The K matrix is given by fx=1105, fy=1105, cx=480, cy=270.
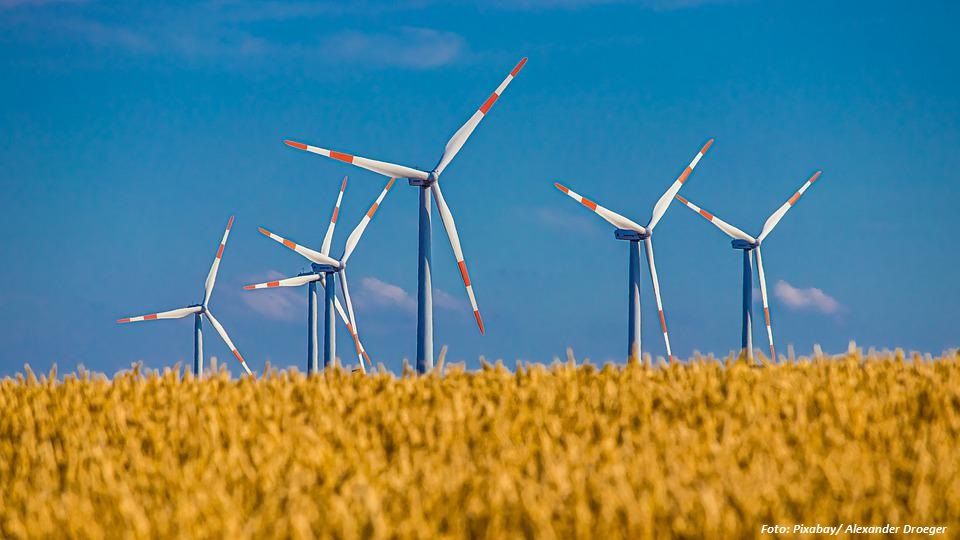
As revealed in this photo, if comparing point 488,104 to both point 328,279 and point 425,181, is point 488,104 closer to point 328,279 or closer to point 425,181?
point 425,181

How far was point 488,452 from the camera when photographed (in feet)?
34.3

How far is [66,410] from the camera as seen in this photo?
13.9 meters

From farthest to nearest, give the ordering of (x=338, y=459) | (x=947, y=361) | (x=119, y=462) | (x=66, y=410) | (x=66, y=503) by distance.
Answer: (x=947, y=361) < (x=66, y=410) < (x=119, y=462) < (x=338, y=459) < (x=66, y=503)

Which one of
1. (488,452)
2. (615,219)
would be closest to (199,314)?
(615,219)

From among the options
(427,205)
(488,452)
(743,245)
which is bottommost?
(488,452)

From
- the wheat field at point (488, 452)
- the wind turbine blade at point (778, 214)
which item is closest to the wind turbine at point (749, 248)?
the wind turbine blade at point (778, 214)

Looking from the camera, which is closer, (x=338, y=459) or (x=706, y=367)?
(x=338, y=459)

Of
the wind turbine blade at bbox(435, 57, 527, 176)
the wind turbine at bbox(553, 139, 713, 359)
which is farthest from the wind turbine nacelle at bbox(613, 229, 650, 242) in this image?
the wind turbine blade at bbox(435, 57, 527, 176)

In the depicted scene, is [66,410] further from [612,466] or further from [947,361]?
[947,361]

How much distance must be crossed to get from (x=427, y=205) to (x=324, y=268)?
1577 centimetres

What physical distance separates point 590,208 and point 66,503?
90.7 ft

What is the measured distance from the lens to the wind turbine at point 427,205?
24.6 meters

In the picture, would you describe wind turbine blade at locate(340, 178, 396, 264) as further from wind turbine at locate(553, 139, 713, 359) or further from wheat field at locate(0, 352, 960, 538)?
wheat field at locate(0, 352, 960, 538)

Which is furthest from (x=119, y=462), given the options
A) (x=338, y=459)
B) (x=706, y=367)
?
(x=706, y=367)
